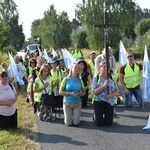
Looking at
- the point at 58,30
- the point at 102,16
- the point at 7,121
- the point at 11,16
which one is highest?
the point at 11,16

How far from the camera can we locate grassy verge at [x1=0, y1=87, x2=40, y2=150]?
21.3 ft

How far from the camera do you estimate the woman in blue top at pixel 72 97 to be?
794 cm

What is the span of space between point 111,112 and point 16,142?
236cm

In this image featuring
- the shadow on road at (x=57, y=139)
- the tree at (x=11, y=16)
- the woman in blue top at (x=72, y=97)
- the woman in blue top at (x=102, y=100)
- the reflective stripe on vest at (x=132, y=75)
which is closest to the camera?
the shadow on road at (x=57, y=139)

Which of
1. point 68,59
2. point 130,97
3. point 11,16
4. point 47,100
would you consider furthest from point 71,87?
point 11,16

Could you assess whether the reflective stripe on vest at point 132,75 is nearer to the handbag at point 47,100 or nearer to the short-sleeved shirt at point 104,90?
the short-sleeved shirt at point 104,90

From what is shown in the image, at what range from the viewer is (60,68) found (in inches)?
416

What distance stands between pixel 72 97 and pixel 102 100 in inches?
28.7

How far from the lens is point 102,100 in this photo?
→ 25.6ft

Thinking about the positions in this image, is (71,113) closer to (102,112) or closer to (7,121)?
(102,112)

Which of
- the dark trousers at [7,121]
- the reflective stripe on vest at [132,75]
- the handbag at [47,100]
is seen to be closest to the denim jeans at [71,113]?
the handbag at [47,100]

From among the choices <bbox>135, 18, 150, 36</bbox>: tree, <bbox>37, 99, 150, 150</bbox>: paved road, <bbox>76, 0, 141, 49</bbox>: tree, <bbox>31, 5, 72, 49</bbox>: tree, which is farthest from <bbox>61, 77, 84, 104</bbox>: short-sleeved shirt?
<bbox>135, 18, 150, 36</bbox>: tree

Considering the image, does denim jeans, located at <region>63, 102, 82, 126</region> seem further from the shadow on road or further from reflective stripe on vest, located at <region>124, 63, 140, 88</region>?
reflective stripe on vest, located at <region>124, 63, 140, 88</region>

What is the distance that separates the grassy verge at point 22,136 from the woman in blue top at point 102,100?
1538 millimetres
